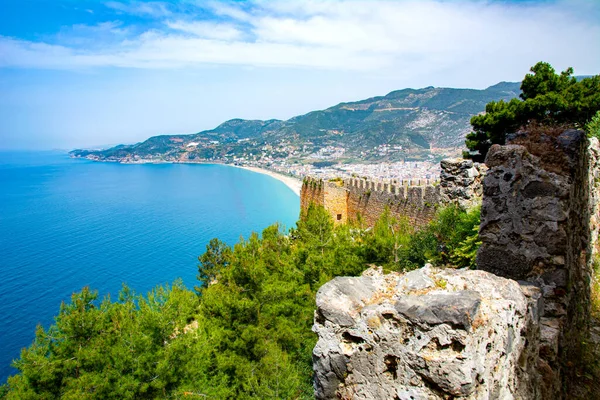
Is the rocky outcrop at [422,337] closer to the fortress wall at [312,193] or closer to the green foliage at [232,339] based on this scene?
the green foliage at [232,339]

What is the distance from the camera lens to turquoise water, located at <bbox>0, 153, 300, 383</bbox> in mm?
38406

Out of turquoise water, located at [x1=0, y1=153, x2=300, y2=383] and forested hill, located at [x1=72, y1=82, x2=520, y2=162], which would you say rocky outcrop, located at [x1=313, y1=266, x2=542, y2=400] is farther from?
forested hill, located at [x1=72, y1=82, x2=520, y2=162]

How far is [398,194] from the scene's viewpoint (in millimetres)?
15336

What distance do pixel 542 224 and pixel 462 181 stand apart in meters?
7.98

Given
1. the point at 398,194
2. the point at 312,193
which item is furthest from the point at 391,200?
the point at 312,193

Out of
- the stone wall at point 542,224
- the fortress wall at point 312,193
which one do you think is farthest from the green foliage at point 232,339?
the stone wall at point 542,224

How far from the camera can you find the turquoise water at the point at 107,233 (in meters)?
38.4

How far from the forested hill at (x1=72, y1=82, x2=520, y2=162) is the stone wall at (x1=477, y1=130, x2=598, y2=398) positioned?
291ft

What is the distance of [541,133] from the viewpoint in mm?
4129

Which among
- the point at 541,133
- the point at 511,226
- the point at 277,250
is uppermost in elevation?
the point at 541,133

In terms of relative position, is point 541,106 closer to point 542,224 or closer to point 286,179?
point 542,224

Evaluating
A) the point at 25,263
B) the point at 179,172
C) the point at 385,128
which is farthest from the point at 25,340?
the point at 179,172

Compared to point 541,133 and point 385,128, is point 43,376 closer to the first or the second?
point 541,133

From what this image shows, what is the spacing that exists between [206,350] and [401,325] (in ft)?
38.3
